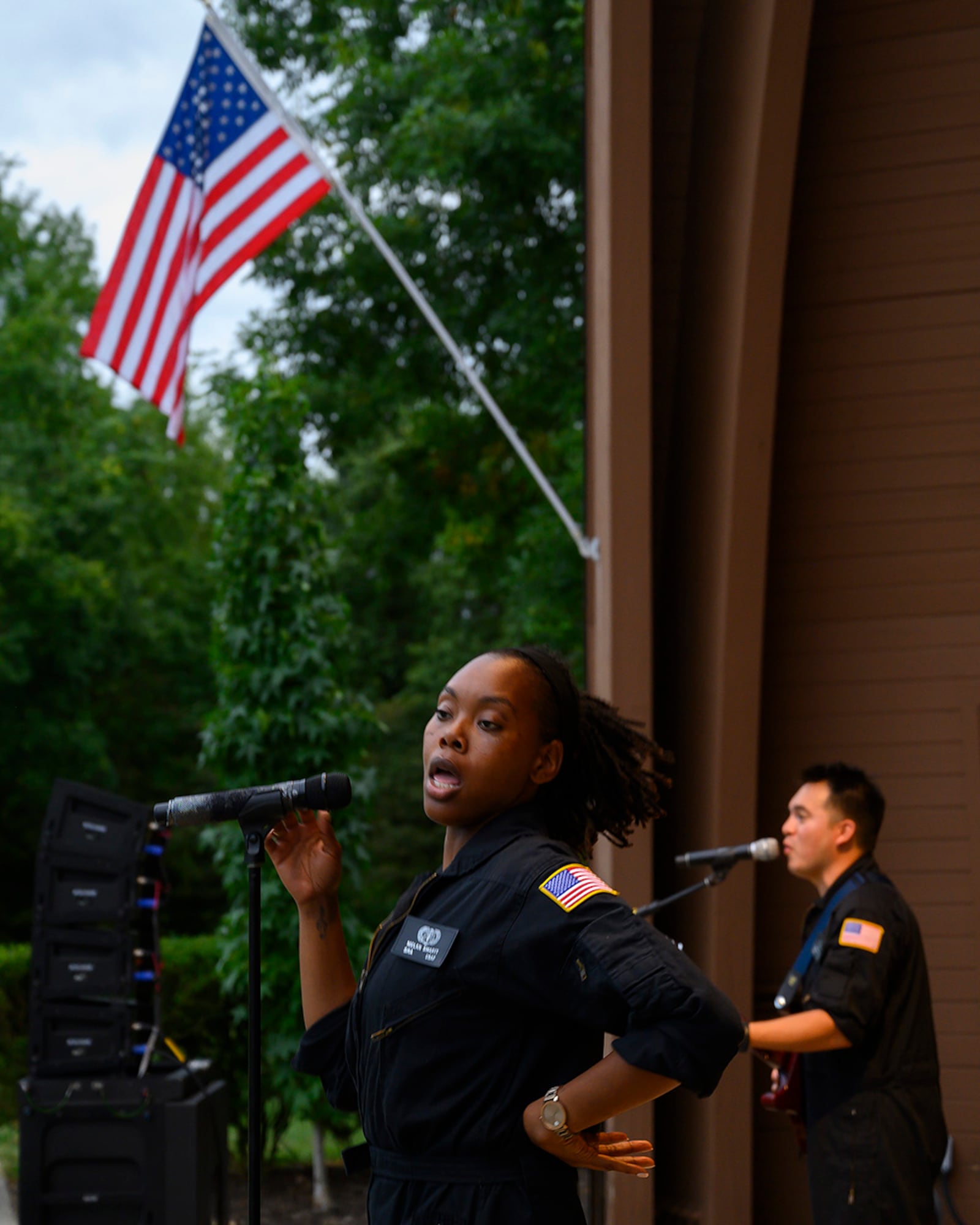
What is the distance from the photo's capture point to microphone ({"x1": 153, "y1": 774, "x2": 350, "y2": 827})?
203 centimetres

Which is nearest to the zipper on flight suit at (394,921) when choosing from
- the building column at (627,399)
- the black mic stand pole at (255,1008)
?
the black mic stand pole at (255,1008)

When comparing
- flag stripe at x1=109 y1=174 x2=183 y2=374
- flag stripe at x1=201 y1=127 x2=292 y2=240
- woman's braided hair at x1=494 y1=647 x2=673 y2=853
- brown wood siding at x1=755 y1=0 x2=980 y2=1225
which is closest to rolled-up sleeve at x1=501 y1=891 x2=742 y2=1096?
woman's braided hair at x1=494 y1=647 x2=673 y2=853

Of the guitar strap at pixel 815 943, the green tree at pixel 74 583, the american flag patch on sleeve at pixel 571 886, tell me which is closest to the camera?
the american flag patch on sleeve at pixel 571 886

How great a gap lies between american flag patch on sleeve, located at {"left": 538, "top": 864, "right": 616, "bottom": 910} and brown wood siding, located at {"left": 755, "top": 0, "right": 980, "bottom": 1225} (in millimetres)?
3136

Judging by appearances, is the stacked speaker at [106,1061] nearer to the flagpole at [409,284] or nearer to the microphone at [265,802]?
the flagpole at [409,284]

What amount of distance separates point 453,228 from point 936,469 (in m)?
8.57

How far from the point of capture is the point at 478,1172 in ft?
5.52

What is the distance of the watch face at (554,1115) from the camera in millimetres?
1624

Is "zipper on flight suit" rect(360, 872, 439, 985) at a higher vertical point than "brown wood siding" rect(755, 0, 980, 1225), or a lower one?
lower

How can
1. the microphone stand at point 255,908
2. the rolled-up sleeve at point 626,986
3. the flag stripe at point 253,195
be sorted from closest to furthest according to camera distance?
the rolled-up sleeve at point 626,986
the microphone stand at point 255,908
the flag stripe at point 253,195

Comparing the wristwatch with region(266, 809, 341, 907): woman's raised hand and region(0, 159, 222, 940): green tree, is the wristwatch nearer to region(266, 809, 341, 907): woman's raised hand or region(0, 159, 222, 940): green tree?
region(266, 809, 341, 907): woman's raised hand

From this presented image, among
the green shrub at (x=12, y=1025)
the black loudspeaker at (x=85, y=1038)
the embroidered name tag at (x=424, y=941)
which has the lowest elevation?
the green shrub at (x=12, y=1025)

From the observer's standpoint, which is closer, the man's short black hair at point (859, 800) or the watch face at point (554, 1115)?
the watch face at point (554, 1115)

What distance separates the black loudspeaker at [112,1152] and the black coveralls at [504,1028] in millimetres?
3945
